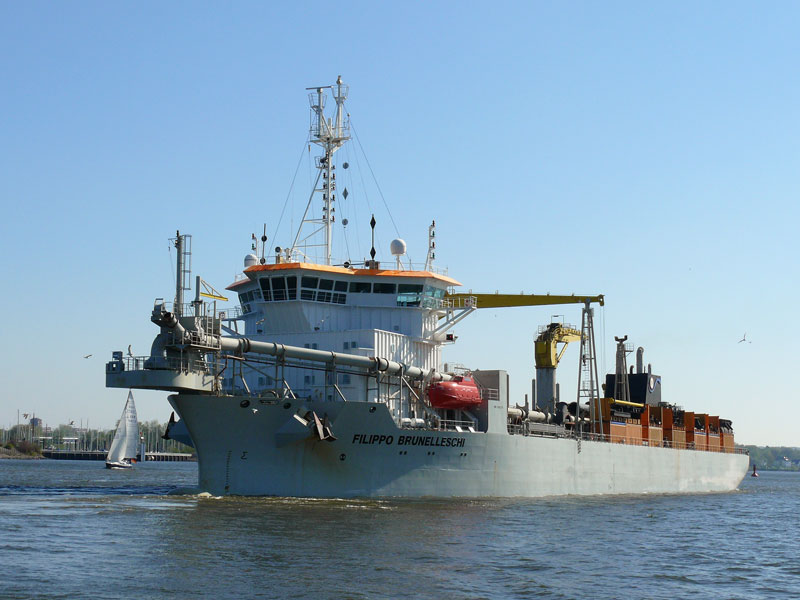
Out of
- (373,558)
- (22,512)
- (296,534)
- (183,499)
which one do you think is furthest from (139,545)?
(183,499)

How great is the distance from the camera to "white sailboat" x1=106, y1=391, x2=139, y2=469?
81875 mm

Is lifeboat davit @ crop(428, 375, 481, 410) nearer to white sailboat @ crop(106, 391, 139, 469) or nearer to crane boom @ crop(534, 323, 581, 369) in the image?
crane boom @ crop(534, 323, 581, 369)

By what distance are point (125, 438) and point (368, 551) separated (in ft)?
219

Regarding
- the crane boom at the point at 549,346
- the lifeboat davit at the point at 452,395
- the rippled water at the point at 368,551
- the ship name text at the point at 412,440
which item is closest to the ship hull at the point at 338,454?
the ship name text at the point at 412,440

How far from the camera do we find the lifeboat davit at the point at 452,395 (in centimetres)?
3272

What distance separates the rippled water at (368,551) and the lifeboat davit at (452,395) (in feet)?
11.1

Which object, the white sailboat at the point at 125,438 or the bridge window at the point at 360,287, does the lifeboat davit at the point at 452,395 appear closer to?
the bridge window at the point at 360,287

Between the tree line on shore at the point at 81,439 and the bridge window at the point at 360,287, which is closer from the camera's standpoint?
the bridge window at the point at 360,287

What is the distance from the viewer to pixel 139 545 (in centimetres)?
2061

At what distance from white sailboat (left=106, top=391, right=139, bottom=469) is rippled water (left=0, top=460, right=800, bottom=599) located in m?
51.2

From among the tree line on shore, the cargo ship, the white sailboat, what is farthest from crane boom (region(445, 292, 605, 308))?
the tree line on shore

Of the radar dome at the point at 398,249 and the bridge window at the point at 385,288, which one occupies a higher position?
the radar dome at the point at 398,249

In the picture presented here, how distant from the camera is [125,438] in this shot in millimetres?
82938

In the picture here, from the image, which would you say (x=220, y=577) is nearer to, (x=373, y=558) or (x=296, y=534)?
(x=373, y=558)
